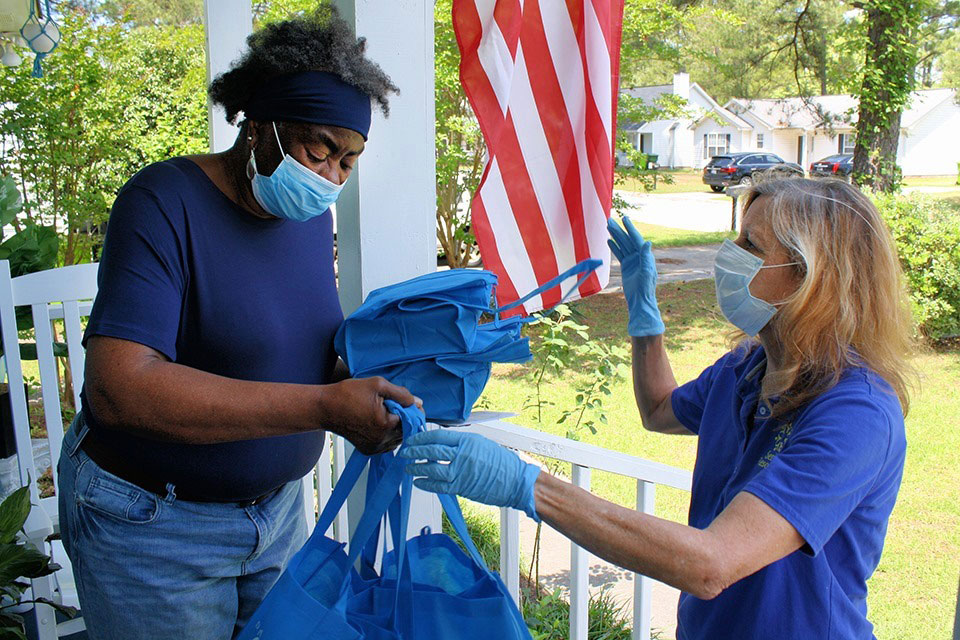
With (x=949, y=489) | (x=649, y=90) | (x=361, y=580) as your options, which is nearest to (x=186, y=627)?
(x=361, y=580)

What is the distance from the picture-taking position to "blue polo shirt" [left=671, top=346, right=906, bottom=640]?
129 centimetres

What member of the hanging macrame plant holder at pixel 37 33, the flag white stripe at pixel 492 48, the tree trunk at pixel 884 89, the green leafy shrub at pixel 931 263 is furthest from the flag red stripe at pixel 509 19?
the tree trunk at pixel 884 89

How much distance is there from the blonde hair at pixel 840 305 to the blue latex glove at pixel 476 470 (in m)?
0.51

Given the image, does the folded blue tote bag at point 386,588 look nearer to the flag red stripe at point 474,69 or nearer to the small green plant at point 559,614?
the flag red stripe at point 474,69

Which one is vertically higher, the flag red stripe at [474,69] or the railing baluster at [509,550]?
the flag red stripe at [474,69]

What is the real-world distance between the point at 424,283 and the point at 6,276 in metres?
1.66

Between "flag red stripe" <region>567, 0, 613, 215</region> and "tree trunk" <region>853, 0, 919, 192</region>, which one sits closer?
"flag red stripe" <region>567, 0, 613, 215</region>

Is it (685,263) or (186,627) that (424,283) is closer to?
(186,627)

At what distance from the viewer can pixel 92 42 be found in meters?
6.76

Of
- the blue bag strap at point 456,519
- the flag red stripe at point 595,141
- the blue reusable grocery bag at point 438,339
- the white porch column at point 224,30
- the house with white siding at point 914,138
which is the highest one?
the house with white siding at point 914,138

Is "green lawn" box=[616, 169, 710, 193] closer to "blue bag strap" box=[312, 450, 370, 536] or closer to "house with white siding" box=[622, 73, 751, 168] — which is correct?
"house with white siding" box=[622, 73, 751, 168]

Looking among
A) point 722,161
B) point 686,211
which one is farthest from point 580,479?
point 722,161

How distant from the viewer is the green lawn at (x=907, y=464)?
4.13 meters

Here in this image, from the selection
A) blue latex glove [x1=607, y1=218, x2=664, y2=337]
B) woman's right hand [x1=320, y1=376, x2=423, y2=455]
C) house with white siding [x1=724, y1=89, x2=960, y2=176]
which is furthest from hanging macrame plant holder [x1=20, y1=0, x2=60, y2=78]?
house with white siding [x1=724, y1=89, x2=960, y2=176]
